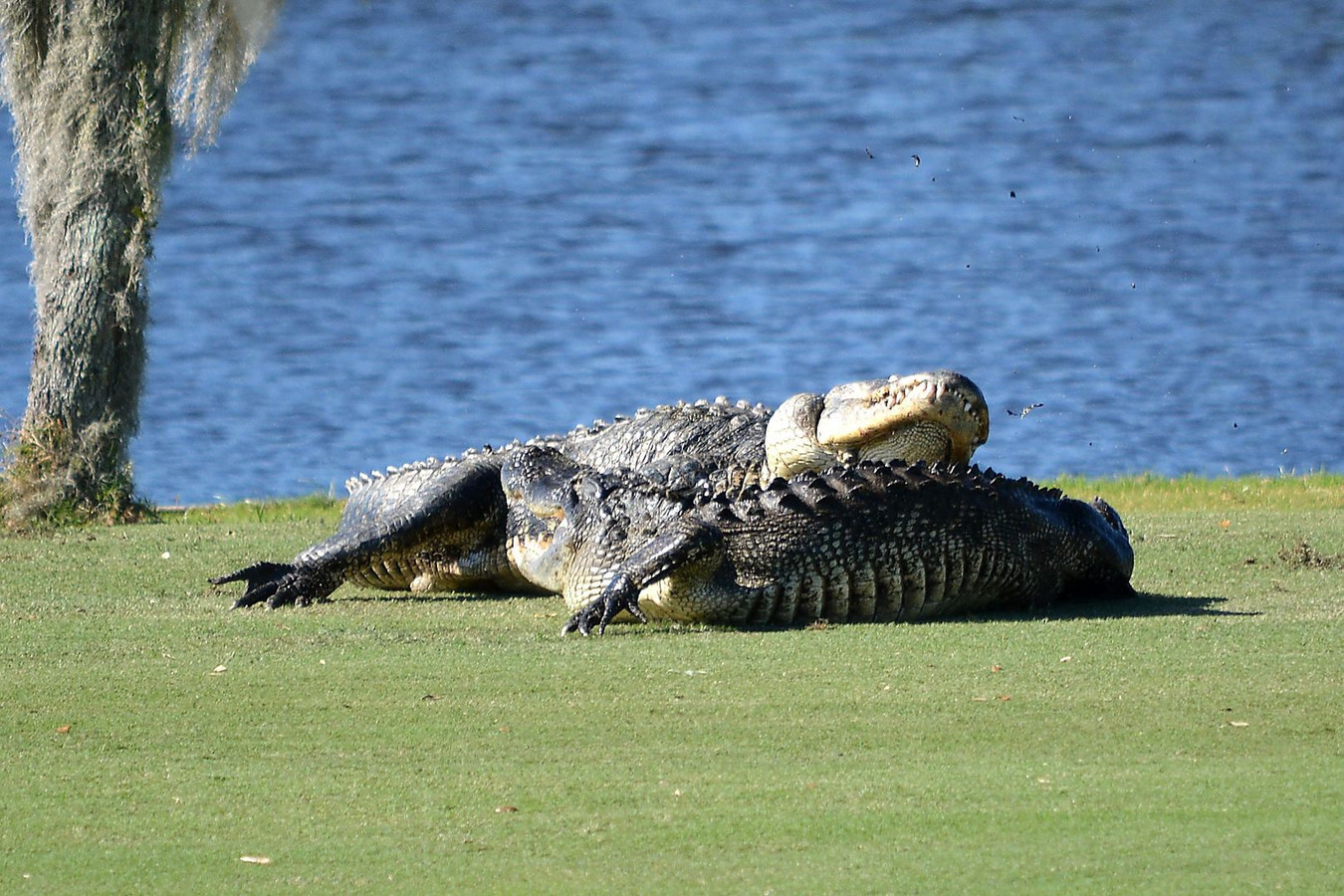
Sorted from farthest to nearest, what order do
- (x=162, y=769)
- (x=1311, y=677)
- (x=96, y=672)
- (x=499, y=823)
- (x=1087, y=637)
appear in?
1. (x=1087, y=637)
2. (x=96, y=672)
3. (x=1311, y=677)
4. (x=162, y=769)
5. (x=499, y=823)

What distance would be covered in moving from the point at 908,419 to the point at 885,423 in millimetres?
122

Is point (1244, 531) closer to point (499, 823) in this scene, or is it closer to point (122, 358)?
point (499, 823)

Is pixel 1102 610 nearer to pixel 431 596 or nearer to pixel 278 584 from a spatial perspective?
pixel 431 596

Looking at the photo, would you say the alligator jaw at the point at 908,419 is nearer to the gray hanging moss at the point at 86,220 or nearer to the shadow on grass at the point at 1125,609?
the shadow on grass at the point at 1125,609

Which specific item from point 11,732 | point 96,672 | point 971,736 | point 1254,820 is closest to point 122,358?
point 96,672

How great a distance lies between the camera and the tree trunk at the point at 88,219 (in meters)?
11.1

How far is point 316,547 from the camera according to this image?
315 inches

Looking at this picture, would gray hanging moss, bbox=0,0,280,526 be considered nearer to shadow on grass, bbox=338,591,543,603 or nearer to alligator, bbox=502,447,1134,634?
shadow on grass, bbox=338,591,543,603

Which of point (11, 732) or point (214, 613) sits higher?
point (11, 732)

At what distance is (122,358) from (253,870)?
27.3 ft

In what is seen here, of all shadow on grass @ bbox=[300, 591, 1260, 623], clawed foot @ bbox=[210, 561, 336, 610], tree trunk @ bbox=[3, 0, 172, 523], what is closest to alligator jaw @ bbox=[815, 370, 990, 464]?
shadow on grass @ bbox=[300, 591, 1260, 623]

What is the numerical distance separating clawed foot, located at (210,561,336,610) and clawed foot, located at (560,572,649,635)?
1717 mm

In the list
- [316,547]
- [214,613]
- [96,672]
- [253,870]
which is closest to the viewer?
[253,870]

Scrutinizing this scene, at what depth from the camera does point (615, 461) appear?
8.59 metres
